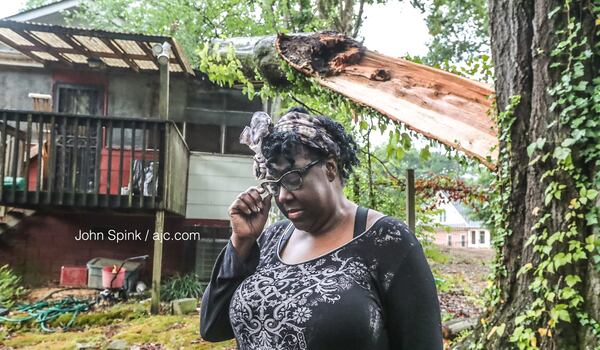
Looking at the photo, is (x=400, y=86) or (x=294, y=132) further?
(x=400, y=86)

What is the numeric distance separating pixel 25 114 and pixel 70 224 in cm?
307

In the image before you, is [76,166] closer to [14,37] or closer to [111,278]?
[111,278]

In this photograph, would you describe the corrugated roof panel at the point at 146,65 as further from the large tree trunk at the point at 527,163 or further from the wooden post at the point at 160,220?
the large tree trunk at the point at 527,163

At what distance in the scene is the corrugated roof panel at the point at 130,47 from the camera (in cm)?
862

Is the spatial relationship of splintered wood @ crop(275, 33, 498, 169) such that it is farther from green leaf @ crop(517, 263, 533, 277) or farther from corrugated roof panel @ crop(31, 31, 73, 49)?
corrugated roof panel @ crop(31, 31, 73, 49)

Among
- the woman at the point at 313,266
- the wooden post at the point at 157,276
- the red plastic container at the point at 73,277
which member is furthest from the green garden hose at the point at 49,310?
the woman at the point at 313,266

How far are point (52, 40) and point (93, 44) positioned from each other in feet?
2.38

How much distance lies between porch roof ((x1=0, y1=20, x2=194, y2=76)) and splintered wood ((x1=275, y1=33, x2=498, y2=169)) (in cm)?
441

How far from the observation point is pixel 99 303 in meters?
8.20

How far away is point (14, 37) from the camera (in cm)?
884

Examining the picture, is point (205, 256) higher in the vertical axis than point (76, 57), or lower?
lower

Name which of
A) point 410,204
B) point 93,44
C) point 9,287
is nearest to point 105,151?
point 93,44

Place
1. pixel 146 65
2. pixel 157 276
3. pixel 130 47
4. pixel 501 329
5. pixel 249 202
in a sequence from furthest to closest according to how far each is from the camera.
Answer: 1. pixel 146 65
2. pixel 130 47
3. pixel 157 276
4. pixel 501 329
5. pixel 249 202

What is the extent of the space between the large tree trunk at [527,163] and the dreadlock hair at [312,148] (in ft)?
4.68
